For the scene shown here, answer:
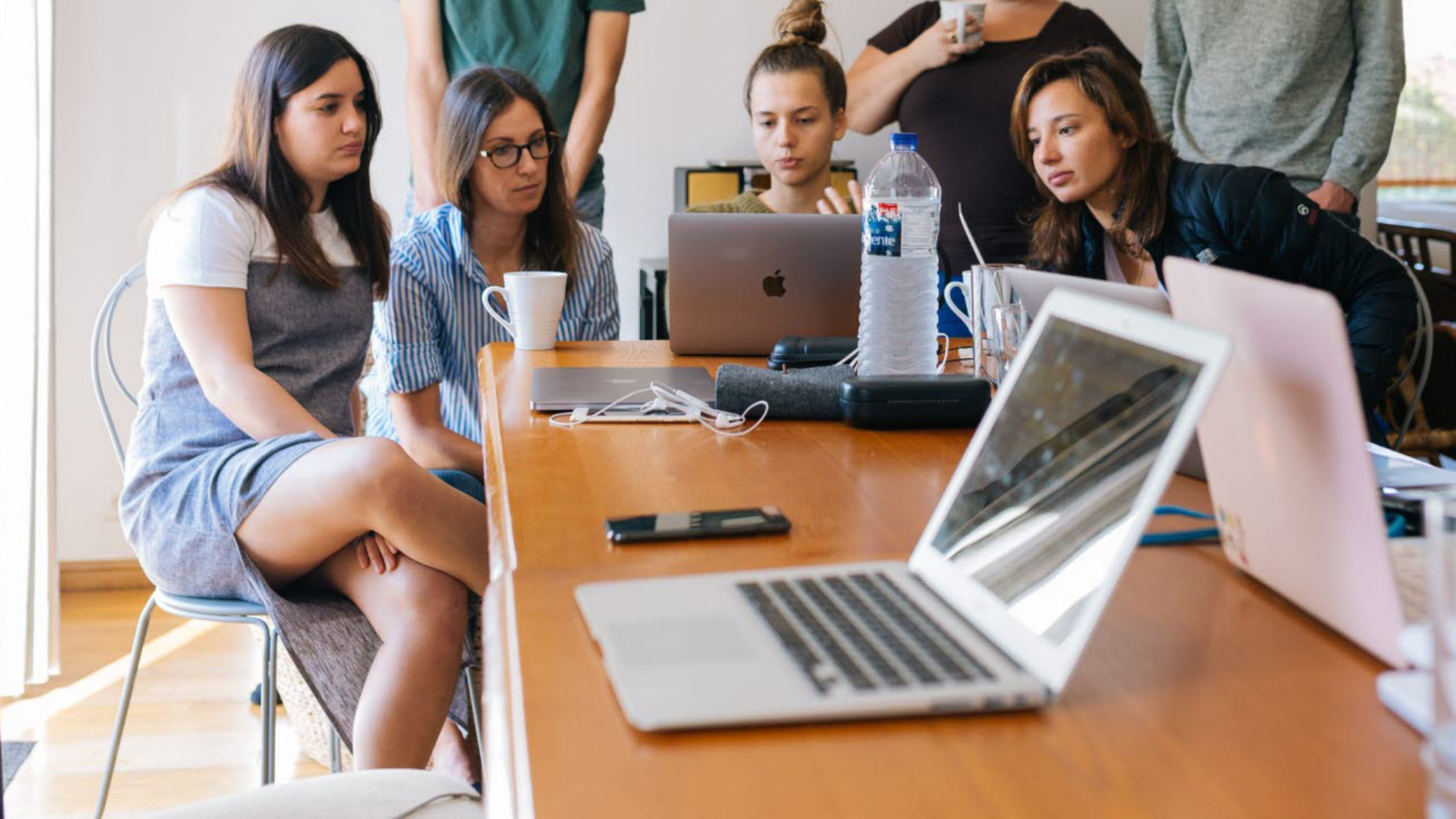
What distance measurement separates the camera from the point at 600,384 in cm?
148

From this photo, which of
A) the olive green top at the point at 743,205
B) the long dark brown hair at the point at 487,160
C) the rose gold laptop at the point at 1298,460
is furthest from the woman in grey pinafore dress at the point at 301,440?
the rose gold laptop at the point at 1298,460

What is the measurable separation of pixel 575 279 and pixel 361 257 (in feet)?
1.30

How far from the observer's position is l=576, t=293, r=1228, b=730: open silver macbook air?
58 cm

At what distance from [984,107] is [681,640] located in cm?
233

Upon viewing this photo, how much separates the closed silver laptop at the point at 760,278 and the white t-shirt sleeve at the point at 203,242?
23.5 inches

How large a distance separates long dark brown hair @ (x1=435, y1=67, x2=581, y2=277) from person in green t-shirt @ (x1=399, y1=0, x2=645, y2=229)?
0.41m

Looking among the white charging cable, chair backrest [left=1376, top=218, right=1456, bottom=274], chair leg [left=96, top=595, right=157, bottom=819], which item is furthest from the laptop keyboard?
chair backrest [left=1376, top=218, right=1456, bottom=274]

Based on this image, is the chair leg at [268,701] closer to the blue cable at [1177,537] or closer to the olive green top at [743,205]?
the blue cable at [1177,537]

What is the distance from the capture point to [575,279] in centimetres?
228

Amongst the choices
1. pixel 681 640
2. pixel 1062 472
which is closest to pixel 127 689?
pixel 681 640

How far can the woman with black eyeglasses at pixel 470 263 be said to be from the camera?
6.70ft

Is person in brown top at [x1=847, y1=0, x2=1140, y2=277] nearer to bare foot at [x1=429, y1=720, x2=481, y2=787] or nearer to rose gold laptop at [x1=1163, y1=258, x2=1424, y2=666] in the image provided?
bare foot at [x1=429, y1=720, x2=481, y2=787]

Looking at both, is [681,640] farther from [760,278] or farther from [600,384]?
[760,278]

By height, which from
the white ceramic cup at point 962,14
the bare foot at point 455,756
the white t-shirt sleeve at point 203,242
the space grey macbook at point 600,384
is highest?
the white ceramic cup at point 962,14
